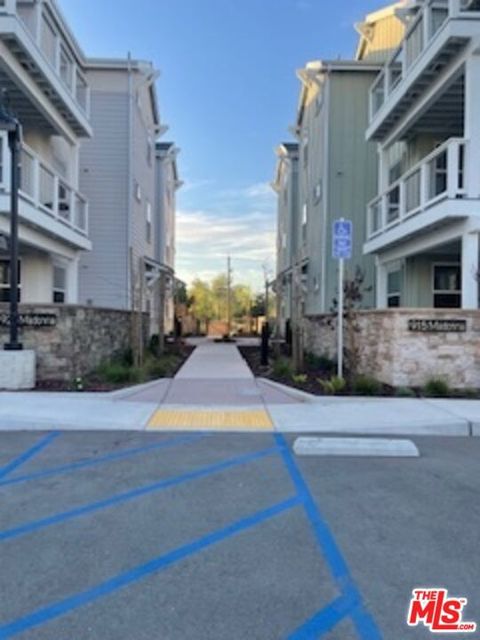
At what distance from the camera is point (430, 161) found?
1223 cm

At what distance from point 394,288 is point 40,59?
11524mm

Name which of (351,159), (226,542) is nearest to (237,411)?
(226,542)

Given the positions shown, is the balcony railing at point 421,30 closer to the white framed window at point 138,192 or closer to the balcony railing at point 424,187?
the balcony railing at point 424,187

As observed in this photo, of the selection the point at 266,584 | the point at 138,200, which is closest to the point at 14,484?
the point at 266,584

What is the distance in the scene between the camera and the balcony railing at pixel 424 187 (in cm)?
1075

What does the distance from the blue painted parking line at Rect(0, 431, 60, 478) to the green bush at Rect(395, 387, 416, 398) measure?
19.5ft

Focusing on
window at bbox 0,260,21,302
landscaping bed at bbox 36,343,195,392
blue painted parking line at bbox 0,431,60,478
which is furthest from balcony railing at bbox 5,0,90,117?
blue painted parking line at bbox 0,431,60,478

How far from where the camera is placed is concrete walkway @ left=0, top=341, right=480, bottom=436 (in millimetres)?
7375

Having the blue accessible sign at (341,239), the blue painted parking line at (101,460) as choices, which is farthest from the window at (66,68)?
the blue painted parking line at (101,460)

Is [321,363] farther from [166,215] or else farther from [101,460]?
[166,215]

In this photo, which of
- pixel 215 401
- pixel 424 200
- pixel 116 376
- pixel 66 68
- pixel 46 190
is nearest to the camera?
pixel 215 401

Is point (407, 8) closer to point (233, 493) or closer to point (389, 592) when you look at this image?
point (233, 493)

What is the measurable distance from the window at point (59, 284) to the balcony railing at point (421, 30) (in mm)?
11011

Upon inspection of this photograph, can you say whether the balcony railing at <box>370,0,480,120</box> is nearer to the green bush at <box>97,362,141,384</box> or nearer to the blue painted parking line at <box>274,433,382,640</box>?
the green bush at <box>97,362,141,384</box>
